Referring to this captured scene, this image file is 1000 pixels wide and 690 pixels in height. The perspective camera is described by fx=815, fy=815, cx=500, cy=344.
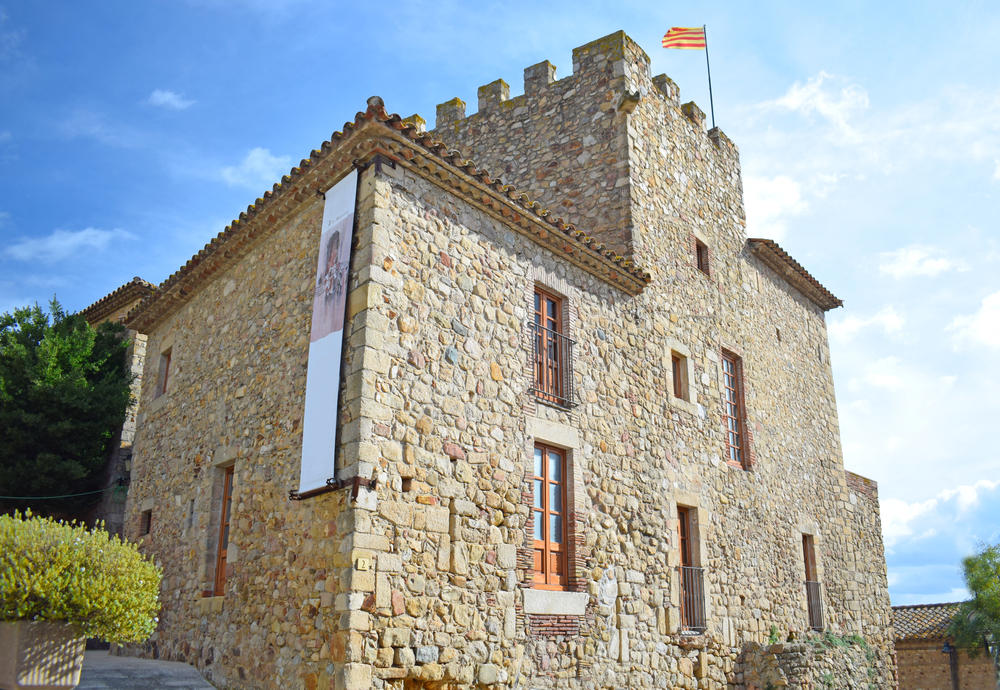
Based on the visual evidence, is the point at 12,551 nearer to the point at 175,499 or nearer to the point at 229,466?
the point at 229,466

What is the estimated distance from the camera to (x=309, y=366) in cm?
845

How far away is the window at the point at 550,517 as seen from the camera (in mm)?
9289

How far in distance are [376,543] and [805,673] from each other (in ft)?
25.8

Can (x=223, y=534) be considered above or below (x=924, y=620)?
above

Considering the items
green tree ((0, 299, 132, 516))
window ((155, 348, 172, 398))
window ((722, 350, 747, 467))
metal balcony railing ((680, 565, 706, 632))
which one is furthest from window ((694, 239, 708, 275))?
green tree ((0, 299, 132, 516))

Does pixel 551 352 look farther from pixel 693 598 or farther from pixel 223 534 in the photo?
pixel 223 534

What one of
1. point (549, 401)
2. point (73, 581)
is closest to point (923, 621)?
point (549, 401)

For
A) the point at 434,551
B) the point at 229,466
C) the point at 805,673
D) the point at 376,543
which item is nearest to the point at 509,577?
the point at 434,551

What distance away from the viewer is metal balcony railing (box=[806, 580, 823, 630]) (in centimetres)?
1469

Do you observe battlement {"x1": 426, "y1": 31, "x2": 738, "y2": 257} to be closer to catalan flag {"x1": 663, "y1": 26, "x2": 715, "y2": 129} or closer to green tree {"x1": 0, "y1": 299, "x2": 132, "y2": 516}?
catalan flag {"x1": 663, "y1": 26, "x2": 715, "y2": 129}

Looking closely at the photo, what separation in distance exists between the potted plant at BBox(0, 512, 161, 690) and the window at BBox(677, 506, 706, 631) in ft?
23.6

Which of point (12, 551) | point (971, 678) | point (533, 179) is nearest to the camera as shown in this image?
point (12, 551)

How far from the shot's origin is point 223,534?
10023 millimetres

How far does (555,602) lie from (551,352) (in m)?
3.06
